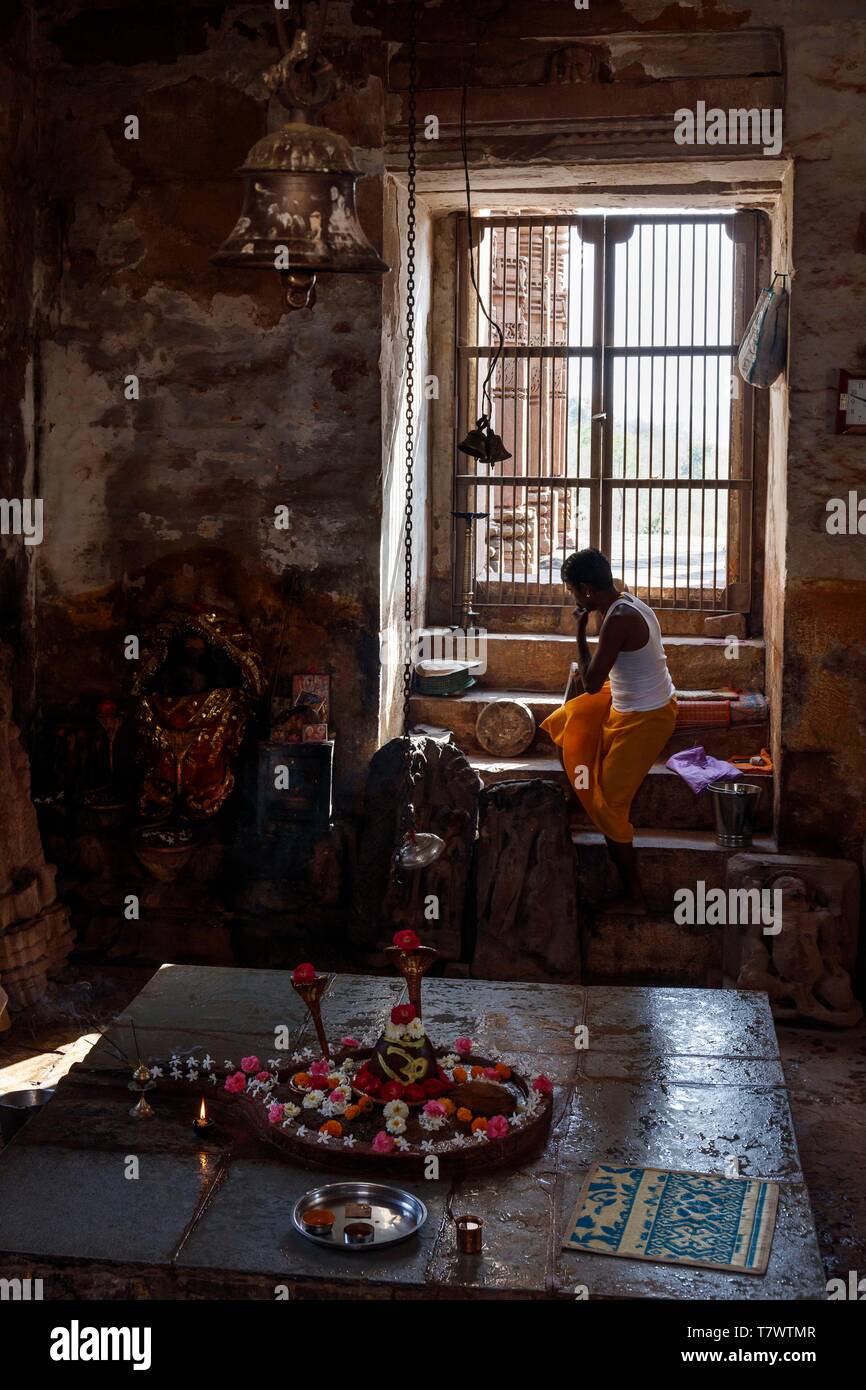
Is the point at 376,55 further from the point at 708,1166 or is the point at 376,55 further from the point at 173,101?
the point at 708,1166

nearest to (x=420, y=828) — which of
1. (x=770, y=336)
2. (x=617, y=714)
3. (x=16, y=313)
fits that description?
(x=617, y=714)

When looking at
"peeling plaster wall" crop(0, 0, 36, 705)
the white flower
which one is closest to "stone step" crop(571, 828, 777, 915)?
"peeling plaster wall" crop(0, 0, 36, 705)

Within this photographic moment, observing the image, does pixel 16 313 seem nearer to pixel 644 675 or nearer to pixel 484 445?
pixel 484 445

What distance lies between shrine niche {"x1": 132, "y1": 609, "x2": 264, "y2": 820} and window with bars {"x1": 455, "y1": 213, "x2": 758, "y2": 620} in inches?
91.6

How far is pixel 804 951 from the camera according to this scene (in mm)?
7332

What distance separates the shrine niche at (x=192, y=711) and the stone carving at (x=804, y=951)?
2860 millimetres

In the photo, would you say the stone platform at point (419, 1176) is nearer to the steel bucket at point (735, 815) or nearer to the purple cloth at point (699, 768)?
the steel bucket at point (735, 815)

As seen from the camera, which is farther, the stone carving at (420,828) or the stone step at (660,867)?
the stone step at (660,867)

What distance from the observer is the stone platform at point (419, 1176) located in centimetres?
379

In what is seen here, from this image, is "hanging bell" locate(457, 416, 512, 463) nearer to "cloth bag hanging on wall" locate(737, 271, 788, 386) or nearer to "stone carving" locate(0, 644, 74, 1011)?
"cloth bag hanging on wall" locate(737, 271, 788, 386)

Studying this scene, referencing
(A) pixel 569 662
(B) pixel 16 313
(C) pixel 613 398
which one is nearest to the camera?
(B) pixel 16 313

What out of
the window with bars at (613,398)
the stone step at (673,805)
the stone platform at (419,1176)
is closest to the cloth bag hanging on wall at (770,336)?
the window with bars at (613,398)

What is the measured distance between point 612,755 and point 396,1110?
3512 mm
